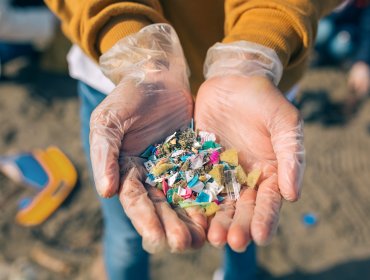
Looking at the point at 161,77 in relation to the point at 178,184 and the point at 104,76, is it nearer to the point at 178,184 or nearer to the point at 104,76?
the point at 104,76

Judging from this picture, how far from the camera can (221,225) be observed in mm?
1137

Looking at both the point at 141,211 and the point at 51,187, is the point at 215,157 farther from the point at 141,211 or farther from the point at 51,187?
the point at 51,187

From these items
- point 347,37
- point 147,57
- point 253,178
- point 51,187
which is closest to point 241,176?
point 253,178

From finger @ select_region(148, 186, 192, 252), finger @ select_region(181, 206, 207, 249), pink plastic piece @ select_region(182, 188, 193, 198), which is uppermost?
finger @ select_region(148, 186, 192, 252)

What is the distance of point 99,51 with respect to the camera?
4.63 ft

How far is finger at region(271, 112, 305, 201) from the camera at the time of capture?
3.81 ft

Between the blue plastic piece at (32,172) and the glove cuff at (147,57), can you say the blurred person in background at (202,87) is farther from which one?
the blue plastic piece at (32,172)

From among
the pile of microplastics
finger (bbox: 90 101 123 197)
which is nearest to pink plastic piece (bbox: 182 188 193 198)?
the pile of microplastics

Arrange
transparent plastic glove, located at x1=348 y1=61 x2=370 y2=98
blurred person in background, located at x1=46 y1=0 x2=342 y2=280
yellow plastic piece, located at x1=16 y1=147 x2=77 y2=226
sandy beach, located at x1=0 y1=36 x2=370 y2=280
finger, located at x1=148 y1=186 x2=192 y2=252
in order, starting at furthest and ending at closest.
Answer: transparent plastic glove, located at x1=348 y1=61 x2=370 y2=98 < yellow plastic piece, located at x1=16 y1=147 x2=77 y2=226 < sandy beach, located at x1=0 y1=36 x2=370 y2=280 < blurred person in background, located at x1=46 y1=0 x2=342 y2=280 < finger, located at x1=148 y1=186 x2=192 y2=252

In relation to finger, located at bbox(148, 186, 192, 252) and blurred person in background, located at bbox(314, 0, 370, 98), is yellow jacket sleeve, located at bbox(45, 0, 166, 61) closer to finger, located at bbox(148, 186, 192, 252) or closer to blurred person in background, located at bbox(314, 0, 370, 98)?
finger, located at bbox(148, 186, 192, 252)

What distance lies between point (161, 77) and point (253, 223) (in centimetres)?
52

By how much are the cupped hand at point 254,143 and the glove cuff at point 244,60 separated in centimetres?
3

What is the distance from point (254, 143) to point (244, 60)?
241mm

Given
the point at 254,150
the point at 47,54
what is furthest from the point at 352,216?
the point at 47,54
